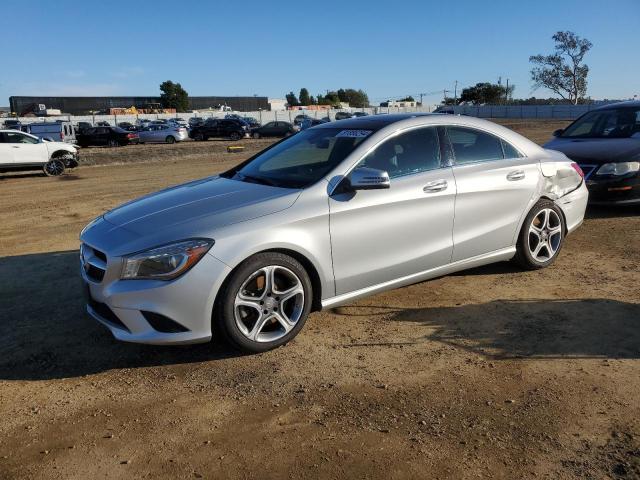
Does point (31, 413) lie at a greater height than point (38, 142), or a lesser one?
lesser

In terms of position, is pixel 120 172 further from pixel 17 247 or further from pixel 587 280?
pixel 587 280

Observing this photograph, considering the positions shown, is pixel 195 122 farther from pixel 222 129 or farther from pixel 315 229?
pixel 315 229

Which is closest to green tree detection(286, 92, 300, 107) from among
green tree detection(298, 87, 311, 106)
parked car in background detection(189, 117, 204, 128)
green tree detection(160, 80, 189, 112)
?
green tree detection(298, 87, 311, 106)

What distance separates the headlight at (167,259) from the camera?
3.61 meters

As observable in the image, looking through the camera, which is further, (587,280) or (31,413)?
(587,280)

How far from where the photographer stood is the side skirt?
14.0 ft

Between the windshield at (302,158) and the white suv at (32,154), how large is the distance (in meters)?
14.0

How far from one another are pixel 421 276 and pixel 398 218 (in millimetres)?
582

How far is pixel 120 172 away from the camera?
58.3 ft

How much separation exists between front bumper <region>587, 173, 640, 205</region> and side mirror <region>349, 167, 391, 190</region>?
198 inches

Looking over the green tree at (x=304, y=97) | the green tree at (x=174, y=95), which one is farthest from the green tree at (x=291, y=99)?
the green tree at (x=174, y=95)

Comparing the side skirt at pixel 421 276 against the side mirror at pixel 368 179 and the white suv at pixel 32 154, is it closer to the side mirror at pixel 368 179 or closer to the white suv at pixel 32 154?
the side mirror at pixel 368 179

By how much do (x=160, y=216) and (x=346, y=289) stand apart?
1467mm

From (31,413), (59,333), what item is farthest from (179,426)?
(59,333)
